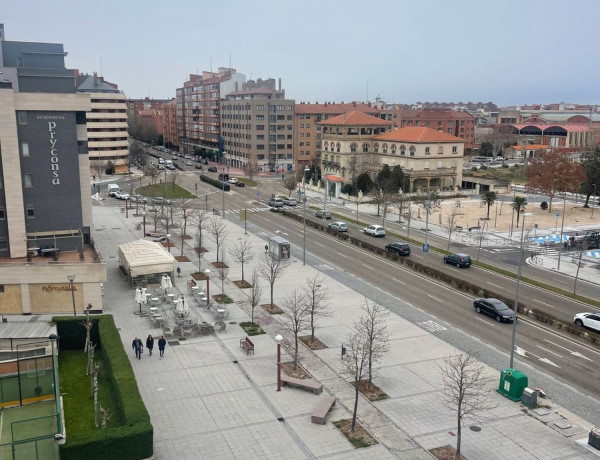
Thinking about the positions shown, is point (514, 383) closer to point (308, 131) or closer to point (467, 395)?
point (467, 395)

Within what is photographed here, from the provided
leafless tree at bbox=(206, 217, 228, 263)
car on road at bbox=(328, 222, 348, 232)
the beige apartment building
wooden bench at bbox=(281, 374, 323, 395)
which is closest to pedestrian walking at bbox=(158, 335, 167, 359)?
wooden bench at bbox=(281, 374, 323, 395)

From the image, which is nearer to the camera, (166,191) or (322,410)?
(322,410)

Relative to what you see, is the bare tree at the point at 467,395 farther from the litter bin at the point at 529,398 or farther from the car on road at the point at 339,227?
the car on road at the point at 339,227

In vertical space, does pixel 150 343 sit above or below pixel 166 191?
above

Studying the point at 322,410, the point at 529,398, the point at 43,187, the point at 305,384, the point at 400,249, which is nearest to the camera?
the point at 322,410

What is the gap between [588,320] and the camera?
33.6 metres

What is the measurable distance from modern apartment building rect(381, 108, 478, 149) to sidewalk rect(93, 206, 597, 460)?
391 ft

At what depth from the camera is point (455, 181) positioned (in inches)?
3777

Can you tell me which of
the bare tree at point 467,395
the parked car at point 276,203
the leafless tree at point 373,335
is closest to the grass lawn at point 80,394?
the leafless tree at point 373,335

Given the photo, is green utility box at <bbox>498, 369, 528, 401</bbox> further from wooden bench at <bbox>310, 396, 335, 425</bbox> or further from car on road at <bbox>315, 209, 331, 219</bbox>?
car on road at <bbox>315, 209, 331, 219</bbox>

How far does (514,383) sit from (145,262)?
85.1ft

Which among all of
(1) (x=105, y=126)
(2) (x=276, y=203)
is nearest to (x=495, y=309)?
(2) (x=276, y=203)

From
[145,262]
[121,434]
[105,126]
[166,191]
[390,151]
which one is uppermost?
[105,126]

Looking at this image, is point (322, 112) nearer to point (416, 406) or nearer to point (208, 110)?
point (208, 110)
